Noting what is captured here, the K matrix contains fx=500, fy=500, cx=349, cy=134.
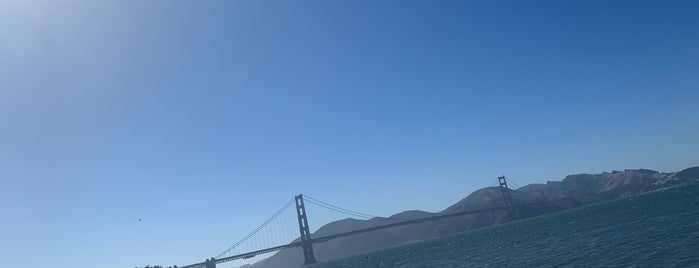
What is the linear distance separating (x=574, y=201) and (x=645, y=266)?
166975 millimetres

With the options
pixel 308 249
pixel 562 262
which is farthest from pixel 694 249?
pixel 308 249

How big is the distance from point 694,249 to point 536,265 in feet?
27.3

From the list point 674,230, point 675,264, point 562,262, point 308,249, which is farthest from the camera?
point 308,249

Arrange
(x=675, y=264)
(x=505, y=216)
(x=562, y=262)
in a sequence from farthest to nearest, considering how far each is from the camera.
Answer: (x=505, y=216) → (x=562, y=262) → (x=675, y=264)

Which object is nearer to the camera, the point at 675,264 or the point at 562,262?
the point at 675,264

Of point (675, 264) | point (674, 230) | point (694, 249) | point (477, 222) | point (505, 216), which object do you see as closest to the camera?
point (675, 264)

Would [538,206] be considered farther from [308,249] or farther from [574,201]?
[308,249]

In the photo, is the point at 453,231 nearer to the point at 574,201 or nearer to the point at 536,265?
the point at 574,201

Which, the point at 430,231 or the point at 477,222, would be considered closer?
the point at 477,222

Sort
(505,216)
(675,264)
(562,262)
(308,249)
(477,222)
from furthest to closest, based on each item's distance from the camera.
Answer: (477,222) → (505,216) → (308,249) → (562,262) → (675,264)

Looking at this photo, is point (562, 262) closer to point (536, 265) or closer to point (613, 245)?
point (536, 265)

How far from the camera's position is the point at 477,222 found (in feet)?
571

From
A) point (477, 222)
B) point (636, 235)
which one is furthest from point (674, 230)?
point (477, 222)

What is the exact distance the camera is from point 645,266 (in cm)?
2323
